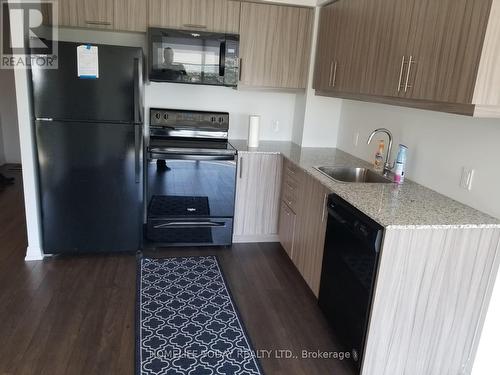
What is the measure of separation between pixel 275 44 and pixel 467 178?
79.4 inches

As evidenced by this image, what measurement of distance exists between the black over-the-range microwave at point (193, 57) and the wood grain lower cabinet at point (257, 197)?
28.6 inches

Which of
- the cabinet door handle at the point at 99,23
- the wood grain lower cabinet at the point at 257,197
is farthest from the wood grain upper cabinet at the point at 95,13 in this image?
the wood grain lower cabinet at the point at 257,197

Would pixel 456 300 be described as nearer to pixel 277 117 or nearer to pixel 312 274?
pixel 312 274

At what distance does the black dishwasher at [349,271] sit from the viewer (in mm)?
1860

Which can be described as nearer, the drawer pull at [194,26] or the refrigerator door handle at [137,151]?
the refrigerator door handle at [137,151]

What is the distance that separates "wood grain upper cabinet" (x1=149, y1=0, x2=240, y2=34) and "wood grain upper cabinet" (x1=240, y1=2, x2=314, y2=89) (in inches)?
4.0

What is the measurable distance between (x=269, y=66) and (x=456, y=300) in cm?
240

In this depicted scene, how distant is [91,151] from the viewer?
116 inches

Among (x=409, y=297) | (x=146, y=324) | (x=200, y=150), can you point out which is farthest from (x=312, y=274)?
(x=200, y=150)

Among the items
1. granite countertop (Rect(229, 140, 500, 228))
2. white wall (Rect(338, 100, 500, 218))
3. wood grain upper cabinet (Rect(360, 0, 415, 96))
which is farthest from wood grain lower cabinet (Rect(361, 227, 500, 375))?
wood grain upper cabinet (Rect(360, 0, 415, 96))

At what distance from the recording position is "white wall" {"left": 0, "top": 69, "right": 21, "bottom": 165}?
579cm

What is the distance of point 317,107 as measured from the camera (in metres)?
3.65

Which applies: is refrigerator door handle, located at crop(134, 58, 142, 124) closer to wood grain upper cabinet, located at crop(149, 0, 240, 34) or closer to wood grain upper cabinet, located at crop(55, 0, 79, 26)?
wood grain upper cabinet, located at crop(149, 0, 240, 34)

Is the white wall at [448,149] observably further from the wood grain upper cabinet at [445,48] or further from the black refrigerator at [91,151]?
the black refrigerator at [91,151]
